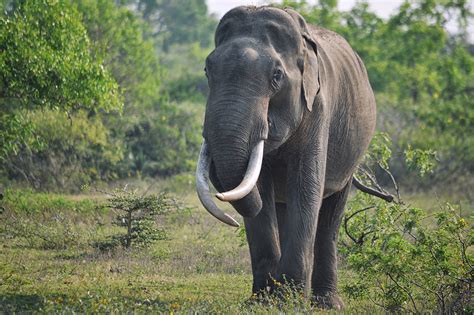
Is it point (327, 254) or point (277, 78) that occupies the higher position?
point (277, 78)

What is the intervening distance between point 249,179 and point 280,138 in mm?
866

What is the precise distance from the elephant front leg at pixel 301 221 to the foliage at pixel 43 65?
6717 mm

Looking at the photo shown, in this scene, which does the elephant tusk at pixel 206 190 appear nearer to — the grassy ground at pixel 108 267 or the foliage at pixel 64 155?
the grassy ground at pixel 108 267

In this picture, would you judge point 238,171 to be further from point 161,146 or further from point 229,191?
point 161,146

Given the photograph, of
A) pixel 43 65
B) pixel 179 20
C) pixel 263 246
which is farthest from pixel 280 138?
pixel 179 20

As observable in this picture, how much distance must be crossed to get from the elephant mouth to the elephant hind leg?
2367 mm

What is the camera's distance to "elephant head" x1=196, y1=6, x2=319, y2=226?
26.0 ft

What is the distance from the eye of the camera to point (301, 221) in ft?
29.2

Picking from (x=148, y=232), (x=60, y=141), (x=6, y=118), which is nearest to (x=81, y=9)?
(x=60, y=141)

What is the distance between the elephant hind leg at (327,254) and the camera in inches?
397

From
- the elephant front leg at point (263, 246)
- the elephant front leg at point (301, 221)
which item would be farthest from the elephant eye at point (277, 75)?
the elephant front leg at point (263, 246)

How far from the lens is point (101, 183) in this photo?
2072 centimetres

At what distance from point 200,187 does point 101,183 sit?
42.8 feet

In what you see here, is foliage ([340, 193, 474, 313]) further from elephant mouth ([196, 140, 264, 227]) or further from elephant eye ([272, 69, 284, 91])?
elephant eye ([272, 69, 284, 91])
